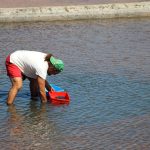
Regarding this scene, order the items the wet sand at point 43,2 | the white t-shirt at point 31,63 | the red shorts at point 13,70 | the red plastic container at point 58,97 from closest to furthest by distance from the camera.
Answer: the white t-shirt at point 31,63
the red shorts at point 13,70
the red plastic container at point 58,97
the wet sand at point 43,2

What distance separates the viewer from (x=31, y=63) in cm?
861

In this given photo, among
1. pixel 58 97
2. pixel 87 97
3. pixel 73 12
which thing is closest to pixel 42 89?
pixel 58 97

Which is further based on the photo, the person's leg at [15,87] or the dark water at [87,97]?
the person's leg at [15,87]

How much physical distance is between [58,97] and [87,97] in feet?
1.82

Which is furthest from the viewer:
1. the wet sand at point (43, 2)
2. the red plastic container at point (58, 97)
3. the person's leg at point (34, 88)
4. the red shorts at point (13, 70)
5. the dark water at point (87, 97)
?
the wet sand at point (43, 2)

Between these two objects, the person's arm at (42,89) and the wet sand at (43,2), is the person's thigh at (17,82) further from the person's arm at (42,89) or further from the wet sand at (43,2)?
the wet sand at (43,2)

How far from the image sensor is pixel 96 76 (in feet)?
35.8

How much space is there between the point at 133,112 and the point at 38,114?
1457 mm

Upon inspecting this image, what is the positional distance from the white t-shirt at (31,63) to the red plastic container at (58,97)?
0.43m

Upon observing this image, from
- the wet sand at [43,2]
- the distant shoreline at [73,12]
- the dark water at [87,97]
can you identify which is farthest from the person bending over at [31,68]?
the wet sand at [43,2]

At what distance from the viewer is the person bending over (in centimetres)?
851

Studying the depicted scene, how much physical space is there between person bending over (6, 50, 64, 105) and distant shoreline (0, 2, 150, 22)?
8.95 meters

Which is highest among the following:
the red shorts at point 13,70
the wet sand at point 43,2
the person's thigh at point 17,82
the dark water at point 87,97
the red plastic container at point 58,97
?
the red shorts at point 13,70

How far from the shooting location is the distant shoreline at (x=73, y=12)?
17.8 m
